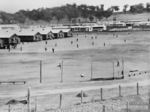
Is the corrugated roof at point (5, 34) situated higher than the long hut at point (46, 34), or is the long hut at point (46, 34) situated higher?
the corrugated roof at point (5, 34)

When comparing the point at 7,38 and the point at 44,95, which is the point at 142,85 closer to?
the point at 44,95

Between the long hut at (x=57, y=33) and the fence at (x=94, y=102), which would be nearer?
the fence at (x=94, y=102)

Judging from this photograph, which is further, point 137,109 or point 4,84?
point 4,84

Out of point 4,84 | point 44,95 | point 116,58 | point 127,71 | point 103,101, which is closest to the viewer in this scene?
point 103,101

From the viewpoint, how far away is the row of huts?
3433 inches

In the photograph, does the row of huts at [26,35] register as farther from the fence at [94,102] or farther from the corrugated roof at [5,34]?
the fence at [94,102]

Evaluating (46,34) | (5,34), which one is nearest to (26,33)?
(46,34)

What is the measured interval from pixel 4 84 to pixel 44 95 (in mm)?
8295

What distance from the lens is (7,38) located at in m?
87.5

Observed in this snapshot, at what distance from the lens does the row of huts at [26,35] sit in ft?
286

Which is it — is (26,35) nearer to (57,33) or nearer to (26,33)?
(26,33)

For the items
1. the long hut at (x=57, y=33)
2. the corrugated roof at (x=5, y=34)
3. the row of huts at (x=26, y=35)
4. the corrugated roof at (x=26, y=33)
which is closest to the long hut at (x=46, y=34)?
the row of huts at (x=26, y=35)

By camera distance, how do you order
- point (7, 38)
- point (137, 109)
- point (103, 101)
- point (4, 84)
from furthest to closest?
point (7, 38)
point (4, 84)
point (103, 101)
point (137, 109)

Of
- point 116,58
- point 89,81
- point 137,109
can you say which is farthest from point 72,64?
point 137,109
